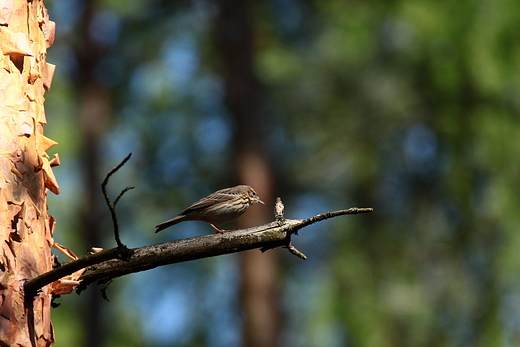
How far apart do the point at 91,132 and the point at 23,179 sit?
10.7 m

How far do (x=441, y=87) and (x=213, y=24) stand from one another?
5.26m

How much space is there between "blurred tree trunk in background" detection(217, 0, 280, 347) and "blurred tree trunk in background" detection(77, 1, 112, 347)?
129 inches

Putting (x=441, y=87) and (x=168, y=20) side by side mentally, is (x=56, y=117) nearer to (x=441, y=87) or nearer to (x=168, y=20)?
(x=168, y=20)

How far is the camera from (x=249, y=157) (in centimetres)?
1027

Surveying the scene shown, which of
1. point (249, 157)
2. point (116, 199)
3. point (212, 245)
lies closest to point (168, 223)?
point (212, 245)

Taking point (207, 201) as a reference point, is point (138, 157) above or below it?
above

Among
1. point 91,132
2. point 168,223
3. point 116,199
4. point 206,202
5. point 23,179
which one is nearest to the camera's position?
point 116,199

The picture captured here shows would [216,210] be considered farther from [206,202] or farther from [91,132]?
[91,132]

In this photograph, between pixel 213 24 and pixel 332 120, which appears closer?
pixel 213 24

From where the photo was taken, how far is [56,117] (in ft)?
50.6

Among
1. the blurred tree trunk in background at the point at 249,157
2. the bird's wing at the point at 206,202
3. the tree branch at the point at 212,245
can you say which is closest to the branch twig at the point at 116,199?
the tree branch at the point at 212,245

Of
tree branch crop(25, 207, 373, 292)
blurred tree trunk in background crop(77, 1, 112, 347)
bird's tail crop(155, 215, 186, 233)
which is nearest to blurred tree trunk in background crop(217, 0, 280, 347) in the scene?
blurred tree trunk in background crop(77, 1, 112, 347)

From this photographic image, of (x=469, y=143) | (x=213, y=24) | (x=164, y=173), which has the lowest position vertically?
(x=469, y=143)

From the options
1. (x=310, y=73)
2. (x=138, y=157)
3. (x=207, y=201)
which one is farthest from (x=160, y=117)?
(x=207, y=201)
